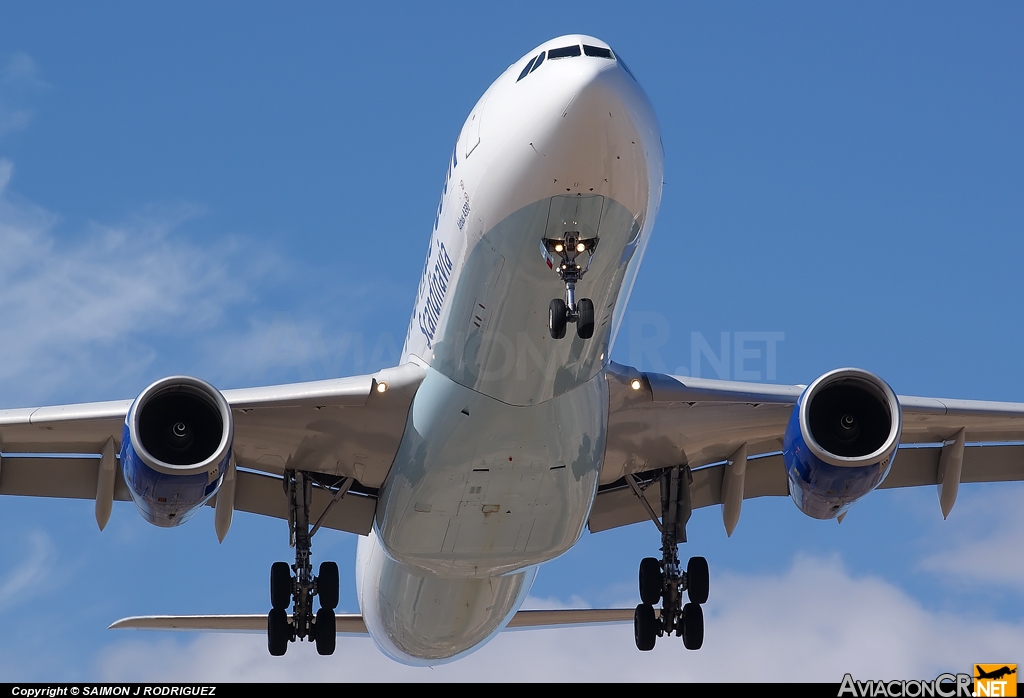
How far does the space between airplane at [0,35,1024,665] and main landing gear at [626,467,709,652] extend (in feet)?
0.10

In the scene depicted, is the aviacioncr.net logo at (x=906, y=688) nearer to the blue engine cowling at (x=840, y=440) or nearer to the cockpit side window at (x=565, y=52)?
the blue engine cowling at (x=840, y=440)

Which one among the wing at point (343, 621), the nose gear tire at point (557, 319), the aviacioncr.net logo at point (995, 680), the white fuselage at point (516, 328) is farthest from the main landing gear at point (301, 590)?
the aviacioncr.net logo at point (995, 680)

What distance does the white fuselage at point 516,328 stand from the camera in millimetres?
12914

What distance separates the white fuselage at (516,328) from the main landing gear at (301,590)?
870 mm

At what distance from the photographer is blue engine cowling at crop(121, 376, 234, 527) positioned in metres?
14.3

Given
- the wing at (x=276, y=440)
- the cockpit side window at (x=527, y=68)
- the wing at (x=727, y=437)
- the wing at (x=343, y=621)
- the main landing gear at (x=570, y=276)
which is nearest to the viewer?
the main landing gear at (x=570, y=276)

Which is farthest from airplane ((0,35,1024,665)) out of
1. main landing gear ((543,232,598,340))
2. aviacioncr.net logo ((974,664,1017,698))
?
aviacioncr.net logo ((974,664,1017,698))

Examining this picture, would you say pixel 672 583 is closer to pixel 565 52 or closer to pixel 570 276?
pixel 570 276

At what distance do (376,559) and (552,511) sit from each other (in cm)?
346

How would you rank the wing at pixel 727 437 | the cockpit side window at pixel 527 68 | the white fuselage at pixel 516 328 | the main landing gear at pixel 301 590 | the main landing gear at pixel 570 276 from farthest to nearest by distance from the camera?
the main landing gear at pixel 301 590 → the wing at pixel 727 437 → the cockpit side window at pixel 527 68 → the main landing gear at pixel 570 276 → the white fuselage at pixel 516 328

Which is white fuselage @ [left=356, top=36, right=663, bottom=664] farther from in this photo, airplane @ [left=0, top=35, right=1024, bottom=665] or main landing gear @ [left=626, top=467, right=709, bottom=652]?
main landing gear @ [left=626, top=467, right=709, bottom=652]

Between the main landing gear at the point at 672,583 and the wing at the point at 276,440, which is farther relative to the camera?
the main landing gear at the point at 672,583

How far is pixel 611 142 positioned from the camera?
12.8 meters

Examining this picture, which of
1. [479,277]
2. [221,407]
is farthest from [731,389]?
[221,407]
